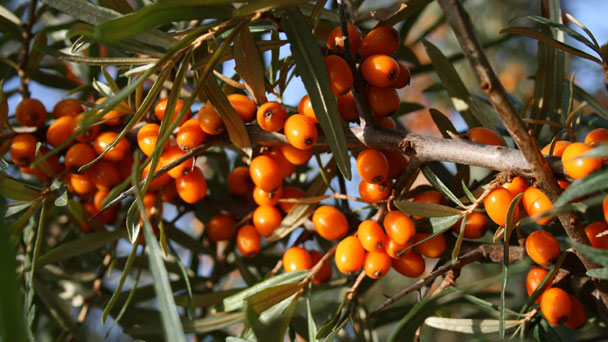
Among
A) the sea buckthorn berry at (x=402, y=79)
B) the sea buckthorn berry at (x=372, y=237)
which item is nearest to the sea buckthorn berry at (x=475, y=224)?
the sea buckthorn berry at (x=372, y=237)

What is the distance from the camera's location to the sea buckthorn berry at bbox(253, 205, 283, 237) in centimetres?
104

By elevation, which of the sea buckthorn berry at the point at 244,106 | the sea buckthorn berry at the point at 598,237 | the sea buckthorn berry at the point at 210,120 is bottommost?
the sea buckthorn berry at the point at 598,237

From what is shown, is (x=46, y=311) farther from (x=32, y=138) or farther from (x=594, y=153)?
(x=594, y=153)

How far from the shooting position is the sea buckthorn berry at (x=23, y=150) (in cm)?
103

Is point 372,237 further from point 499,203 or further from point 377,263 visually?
point 499,203

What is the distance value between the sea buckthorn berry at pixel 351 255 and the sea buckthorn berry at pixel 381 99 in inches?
9.7

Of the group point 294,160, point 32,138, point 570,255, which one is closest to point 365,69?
point 294,160

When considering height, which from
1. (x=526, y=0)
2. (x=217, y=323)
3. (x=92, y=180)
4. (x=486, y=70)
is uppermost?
(x=526, y=0)

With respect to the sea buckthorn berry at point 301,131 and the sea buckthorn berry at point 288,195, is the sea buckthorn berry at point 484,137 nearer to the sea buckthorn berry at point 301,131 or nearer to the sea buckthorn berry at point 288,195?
the sea buckthorn berry at point 301,131

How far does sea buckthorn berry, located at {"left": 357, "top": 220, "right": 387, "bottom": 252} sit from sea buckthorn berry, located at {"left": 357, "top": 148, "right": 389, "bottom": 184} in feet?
0.27

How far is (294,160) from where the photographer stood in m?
0.92

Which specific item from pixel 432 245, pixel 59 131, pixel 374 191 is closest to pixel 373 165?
pixel 374 191

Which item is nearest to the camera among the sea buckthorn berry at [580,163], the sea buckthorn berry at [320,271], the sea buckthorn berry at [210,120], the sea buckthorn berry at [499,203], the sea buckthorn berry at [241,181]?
the sea buckthorn berry at [580,163]

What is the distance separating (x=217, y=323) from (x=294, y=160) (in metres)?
0.40
